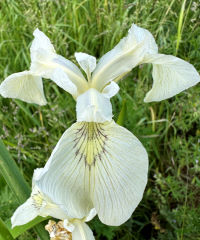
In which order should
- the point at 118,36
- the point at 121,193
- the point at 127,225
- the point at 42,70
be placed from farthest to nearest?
the point at 118,36 → the point at 127,225 → the point at 42,70 → the point at 121,193

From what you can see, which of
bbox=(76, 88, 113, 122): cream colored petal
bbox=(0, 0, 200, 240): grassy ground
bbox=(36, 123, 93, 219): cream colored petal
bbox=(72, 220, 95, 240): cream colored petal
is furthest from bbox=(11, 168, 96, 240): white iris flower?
bbox=(0, 0, 200, 240): grassy ground

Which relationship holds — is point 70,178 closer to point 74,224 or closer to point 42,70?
point 74,224

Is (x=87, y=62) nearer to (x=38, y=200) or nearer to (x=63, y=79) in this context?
(x=63, y=79)

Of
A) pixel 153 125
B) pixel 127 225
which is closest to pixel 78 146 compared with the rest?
pixel 127 225

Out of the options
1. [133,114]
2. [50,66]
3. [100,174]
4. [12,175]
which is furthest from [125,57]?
[133,114]

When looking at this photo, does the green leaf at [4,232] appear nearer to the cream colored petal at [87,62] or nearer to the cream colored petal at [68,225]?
the cream colored petal at [68,225]

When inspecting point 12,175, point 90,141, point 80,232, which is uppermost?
point 90,141

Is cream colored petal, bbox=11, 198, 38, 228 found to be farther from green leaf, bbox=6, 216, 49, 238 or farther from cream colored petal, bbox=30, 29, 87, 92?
cream colored petal, bbox=30, 29, 87, 92

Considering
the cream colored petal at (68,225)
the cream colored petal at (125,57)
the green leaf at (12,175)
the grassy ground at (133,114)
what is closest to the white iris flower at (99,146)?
the cream colored petal at (125,57)
